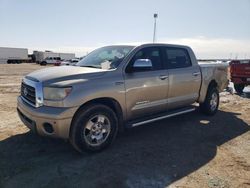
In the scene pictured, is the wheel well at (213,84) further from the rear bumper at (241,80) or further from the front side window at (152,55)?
the rear bumper at (241,80)

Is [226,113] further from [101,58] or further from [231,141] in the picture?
[101,58]

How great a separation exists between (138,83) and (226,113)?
3.96m

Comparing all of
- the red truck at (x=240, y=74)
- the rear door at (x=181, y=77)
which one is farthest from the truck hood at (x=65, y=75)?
the red truck at (x=240, y=74)

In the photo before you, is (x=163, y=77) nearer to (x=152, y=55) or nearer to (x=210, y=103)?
(x=152, y=55)

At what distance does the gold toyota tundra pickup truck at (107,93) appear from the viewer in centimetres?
407

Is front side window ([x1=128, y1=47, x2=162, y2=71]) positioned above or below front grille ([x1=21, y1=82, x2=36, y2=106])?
above

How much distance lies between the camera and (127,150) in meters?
4.70

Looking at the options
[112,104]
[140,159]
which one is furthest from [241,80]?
[140,159]

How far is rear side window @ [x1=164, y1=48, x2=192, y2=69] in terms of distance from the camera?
19.2ft

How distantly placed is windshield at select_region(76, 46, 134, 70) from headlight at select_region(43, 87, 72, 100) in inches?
42.2

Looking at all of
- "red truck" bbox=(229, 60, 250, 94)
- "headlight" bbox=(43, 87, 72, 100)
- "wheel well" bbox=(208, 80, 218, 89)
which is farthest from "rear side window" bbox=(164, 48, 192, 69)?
"red truck" bbox=(229, 60, 250, 94)

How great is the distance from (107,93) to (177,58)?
244 cm

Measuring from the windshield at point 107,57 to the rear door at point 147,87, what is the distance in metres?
0.24

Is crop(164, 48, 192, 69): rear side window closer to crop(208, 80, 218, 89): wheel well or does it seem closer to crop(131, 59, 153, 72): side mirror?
crop(131, 59, 153, 72): side mirror
